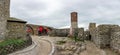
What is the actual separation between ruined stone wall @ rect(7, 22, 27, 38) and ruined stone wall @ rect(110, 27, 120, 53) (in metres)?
9.00

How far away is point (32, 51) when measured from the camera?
55.9 feet

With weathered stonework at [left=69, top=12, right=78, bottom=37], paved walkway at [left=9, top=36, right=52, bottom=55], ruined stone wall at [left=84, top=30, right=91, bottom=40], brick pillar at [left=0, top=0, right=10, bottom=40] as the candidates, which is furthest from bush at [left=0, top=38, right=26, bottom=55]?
ruined stone wall at [left=84, top=30, right=91, bottom=40]

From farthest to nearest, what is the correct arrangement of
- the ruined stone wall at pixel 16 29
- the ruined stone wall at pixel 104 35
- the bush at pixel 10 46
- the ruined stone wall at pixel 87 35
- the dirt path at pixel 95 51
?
the ruined stone wall at pixel 87 35 < the ruined stone wall at pixel 16 29 < the ruined stone wall at pixel 104 35 < the dirt path at pixel 95 51 < the bush at pixel 10 46

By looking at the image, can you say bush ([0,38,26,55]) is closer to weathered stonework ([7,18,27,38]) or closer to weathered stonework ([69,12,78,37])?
weathered stonework ([7,18,27,38])

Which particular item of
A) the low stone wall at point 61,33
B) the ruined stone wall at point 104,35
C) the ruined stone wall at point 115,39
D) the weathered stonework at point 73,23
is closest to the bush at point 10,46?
the ruined stone wall at point 104,35

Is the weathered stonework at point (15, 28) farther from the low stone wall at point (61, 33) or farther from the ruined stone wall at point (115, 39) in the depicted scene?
the ruined stone wall at point (115, 39)

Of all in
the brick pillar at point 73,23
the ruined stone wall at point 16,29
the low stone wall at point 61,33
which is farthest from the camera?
the low stone wall at point 61,33

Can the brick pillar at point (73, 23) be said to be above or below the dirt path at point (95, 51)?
above

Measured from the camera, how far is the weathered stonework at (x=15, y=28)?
20.0 m

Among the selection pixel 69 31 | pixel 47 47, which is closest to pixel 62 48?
pixel 47 47

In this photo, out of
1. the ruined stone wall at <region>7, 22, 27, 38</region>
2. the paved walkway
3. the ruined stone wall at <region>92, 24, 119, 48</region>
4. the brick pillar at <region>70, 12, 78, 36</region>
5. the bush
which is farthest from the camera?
the brick pillar at <region>70, 12, 78, 36</region>

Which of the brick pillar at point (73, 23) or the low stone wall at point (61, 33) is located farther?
the low stone wall at point (61, 33)

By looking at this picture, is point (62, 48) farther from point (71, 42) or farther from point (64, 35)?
point (64, 35)

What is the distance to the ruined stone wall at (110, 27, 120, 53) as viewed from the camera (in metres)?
18.0
